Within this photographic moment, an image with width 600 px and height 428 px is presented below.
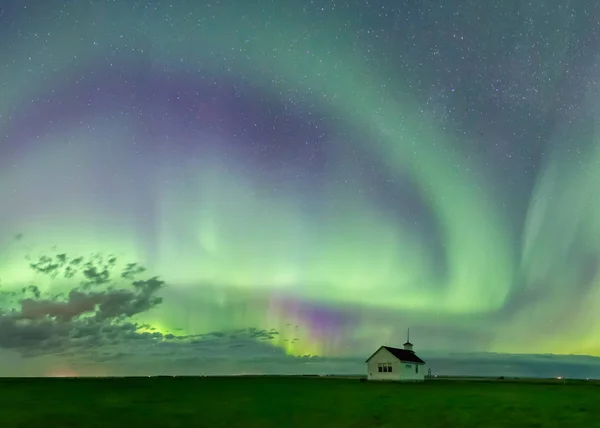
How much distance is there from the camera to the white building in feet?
381

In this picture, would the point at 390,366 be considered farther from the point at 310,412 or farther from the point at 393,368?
the point at 310,412

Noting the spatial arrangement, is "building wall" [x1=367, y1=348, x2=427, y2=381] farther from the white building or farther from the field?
the field

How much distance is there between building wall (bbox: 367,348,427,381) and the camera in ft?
381

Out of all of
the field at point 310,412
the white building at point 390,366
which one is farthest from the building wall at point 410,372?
the field at point 310,412

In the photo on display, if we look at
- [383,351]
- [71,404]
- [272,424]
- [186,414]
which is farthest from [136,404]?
[383,351]

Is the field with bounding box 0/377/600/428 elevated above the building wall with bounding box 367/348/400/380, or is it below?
below

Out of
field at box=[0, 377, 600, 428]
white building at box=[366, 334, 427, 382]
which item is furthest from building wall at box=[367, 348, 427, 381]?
field at box=[0, 377, 600, 428]

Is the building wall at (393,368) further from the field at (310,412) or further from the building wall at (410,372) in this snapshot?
the field at (310,412)

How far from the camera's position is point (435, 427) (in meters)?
41.6

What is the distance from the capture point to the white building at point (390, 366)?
11606cm

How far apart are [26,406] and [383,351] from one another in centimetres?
7356

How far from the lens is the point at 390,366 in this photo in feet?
383

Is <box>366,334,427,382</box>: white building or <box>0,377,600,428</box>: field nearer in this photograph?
<box>0,377,600,428</box>: field

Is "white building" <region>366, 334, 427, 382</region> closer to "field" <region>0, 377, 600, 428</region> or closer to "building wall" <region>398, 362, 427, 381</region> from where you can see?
"building wall" <region>398, 362, 427, 381</region>
